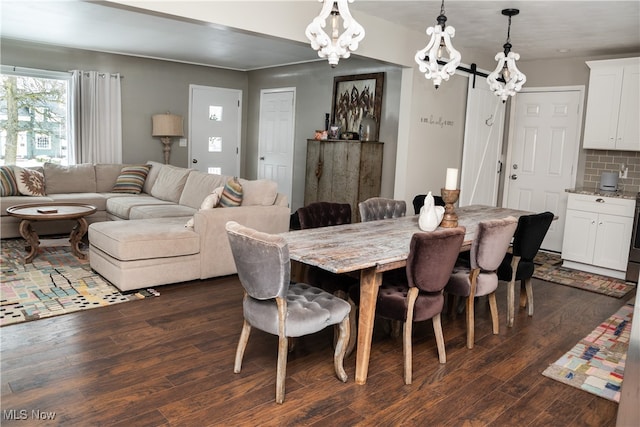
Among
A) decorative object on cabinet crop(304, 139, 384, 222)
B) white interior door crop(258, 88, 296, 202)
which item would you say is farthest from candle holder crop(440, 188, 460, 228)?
white interior door crop(258, 88, 296, 202)

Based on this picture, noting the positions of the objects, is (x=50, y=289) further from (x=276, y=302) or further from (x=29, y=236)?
(x=276, y=302)

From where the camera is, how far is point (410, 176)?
222 inches

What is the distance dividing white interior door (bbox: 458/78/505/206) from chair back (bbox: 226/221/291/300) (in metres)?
4.24

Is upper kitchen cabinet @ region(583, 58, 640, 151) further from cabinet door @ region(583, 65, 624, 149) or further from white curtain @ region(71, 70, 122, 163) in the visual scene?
white curtain @ region(71, 70, 122, 163)

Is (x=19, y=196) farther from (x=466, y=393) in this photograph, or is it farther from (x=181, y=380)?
(x=466, y=393)

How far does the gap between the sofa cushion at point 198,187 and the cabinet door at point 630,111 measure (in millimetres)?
4528

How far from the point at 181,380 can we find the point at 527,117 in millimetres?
5769

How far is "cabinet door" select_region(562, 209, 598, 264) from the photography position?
18.0 ft

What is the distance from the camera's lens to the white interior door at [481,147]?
6148 millimetres

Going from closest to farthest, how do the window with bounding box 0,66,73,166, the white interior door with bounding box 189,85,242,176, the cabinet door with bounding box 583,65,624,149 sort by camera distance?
the cabinet door with bounding box 583,65,624,149 → the window with bounding box 0,66,73,166 → the white interior door with bounding box 189,85,242,176

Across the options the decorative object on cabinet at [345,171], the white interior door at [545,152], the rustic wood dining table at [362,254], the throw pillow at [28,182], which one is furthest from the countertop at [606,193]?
→ the throw pillow at [28,182]

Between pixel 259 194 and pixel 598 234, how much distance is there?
3.74m

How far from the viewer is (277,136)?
8.35 meters

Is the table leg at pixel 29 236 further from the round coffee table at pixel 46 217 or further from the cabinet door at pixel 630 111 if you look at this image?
the cabinet door at pixel 630 111
